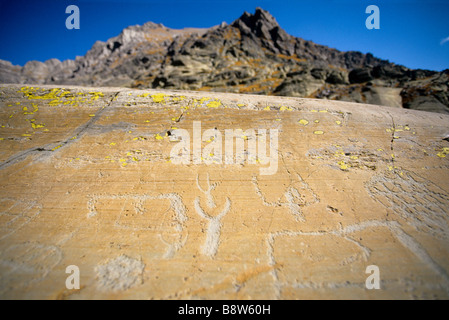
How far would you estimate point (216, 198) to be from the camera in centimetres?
302

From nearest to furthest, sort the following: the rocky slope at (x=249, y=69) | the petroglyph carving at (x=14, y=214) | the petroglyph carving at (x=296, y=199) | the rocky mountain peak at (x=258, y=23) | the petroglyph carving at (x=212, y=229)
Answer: the petroglyph carving at (x=212, y=229) → the petroglyph carving at (x=14, y=214) → the petroglyph carving at (x=296, y=199) → the rocky slope at (x=249, y=69) → the rocky mountain peak at (x=258, y=23)

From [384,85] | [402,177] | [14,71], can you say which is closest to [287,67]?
[384,85]

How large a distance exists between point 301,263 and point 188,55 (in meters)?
62.7

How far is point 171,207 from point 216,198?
70cm

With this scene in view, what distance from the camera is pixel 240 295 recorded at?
2049 millimetres

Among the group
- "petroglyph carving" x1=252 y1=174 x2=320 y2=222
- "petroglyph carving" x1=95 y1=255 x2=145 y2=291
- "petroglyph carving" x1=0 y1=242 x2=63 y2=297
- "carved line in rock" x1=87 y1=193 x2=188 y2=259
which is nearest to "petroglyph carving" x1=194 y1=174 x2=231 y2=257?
"carved line in rock" x1=87 y1=193 x2=188 y2=259

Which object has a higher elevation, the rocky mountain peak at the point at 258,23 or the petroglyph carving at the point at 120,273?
the rocky mountain peak at the point at 258,23

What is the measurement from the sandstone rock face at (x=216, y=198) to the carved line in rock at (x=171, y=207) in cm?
2

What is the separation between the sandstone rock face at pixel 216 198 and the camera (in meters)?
2.16

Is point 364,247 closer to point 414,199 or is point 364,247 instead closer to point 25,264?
point 414,199

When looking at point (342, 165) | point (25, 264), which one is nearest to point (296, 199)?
point (342, 165)

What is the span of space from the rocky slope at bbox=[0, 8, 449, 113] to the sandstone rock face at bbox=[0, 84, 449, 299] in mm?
27206

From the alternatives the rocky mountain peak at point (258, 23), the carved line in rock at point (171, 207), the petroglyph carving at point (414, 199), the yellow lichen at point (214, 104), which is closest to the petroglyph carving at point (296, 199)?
the petroglyph carving at point (414, 199)

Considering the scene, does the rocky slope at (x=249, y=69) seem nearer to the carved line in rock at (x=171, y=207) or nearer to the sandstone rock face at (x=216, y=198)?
the sandstone rock face at (x=216, y=198)
